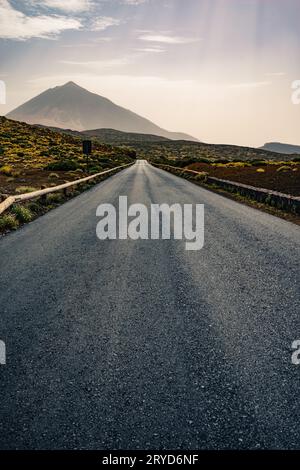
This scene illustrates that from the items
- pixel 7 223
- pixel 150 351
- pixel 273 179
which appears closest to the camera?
pixel 150 351

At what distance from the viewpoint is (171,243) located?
7.04 meters

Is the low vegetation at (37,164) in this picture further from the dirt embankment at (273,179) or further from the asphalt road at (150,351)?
the asphalt road at (150,351)

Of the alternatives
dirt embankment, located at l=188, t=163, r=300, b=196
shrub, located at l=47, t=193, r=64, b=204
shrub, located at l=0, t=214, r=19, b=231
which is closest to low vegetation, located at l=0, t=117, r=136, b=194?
shrub, located at l=47, t=193, r=64, b=204

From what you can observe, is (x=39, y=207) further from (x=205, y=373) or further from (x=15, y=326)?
(x=205, y=373)

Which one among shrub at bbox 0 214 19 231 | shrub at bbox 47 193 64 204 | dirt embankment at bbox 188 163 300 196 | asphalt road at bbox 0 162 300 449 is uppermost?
dirt embankment at bbox 188 163 300 196

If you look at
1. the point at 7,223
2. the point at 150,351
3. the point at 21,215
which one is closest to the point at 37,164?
the point at 21,215

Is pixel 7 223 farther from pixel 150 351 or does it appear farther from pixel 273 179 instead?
pixel 273 179

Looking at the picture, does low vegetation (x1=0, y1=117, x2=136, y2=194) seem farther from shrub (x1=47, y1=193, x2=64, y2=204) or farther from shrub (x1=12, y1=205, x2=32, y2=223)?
shrub (x1=12, y1=205, x2=32, y2=223)

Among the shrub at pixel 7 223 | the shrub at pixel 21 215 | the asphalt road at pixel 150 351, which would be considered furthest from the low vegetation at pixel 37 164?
the asphalt road at pixel 150 351

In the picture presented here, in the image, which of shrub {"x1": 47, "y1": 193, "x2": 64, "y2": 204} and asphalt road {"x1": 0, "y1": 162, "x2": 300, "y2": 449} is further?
shrub {"x1": 47, "y1": 193, "x2": 64, "y2": 204}

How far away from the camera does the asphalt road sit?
2129mm

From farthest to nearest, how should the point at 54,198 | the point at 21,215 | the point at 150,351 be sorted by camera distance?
the point at 54,198
the point at 21,215
the point at 150,351

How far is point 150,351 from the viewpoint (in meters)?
2.98

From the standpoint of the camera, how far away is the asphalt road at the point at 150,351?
6.98ft
